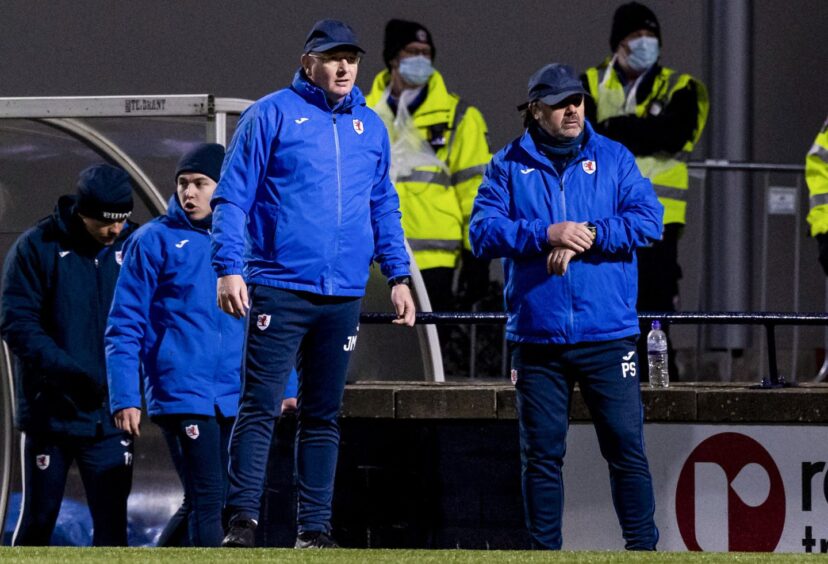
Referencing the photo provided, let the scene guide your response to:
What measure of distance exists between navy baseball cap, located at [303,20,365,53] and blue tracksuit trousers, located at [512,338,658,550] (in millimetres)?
1182

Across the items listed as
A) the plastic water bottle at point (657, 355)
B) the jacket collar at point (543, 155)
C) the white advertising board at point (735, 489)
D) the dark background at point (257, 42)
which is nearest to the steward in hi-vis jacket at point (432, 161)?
the dark background at point (257, 42)

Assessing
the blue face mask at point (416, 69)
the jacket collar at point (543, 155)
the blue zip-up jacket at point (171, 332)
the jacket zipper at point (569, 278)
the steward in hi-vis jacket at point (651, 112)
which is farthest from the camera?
the blue face mask at point (416, 69)

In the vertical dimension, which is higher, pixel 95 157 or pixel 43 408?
pixel 95 157

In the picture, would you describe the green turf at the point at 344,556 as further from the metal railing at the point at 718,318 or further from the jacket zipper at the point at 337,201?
the metal railing at the point at 718,318

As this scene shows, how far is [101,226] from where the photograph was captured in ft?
26.0

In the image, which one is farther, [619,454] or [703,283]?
[703,283]

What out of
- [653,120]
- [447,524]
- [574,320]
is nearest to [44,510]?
[447,524]

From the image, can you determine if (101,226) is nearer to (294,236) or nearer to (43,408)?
(43,408)

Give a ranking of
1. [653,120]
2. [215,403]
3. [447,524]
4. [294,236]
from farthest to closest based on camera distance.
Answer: [653,120], [447,524], [215,403], [294,236]

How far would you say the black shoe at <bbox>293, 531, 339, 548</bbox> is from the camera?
22.5 ft

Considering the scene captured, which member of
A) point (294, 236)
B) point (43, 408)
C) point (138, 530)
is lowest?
point (138, 530)

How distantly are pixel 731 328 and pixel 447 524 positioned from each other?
2.90 meters

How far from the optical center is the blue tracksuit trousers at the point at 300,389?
6809 mm

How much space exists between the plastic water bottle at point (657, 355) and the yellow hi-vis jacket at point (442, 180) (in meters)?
1.46
